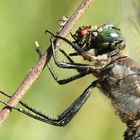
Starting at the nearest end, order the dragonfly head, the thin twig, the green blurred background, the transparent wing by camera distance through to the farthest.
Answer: the thin twig
the dragonfly head
the transparent wing
the green blurred background

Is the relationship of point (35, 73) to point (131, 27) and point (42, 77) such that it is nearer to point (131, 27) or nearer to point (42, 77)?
point (131, 27)

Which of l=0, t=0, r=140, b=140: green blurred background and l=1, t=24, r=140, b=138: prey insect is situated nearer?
l=1, t=24, r=140, b=138: prey insect

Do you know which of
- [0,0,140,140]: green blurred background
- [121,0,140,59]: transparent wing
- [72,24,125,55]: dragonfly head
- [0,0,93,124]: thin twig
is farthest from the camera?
[0,0,140,140]: green blurred background

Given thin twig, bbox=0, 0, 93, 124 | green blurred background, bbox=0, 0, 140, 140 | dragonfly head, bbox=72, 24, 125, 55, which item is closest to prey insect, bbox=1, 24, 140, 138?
dragonfly head, bbox=72, 24, 125, 55

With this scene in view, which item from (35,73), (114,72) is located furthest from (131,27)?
(35,73)

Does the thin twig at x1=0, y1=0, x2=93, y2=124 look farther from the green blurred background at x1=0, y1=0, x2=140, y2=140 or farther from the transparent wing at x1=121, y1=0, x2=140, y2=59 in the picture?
the green blurred background at x1=0, y1=0, x2=140, y2=140

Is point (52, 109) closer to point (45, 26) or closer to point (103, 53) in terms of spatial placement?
point (45, 26)

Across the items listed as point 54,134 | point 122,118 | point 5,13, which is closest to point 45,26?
point 5,13
